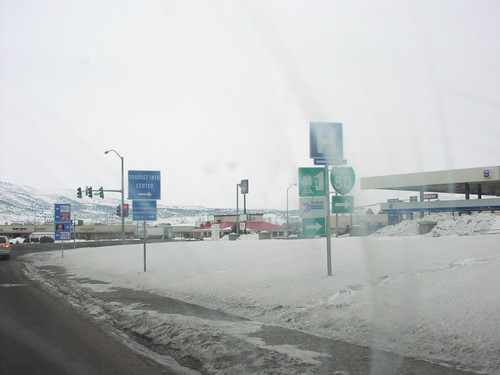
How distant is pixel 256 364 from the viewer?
6.78 meters

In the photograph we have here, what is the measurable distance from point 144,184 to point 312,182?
30.6ft

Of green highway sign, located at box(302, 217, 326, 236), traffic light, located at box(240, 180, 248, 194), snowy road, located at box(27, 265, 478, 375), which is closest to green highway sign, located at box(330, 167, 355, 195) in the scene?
green highway sign, located at box(302, 217, 326, 236)

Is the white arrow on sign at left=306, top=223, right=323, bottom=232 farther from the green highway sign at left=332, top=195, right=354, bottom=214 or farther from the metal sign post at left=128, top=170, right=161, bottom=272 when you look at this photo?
the metal sign post at left=128, top=170, right=161, bottom=272

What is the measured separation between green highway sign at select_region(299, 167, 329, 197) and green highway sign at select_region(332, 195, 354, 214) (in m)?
0.33

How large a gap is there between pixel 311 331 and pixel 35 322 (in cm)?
577

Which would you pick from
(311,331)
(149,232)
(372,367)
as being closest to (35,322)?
(311,331)

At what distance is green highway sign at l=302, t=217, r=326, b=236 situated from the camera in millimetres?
12297

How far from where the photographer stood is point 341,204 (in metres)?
12.4

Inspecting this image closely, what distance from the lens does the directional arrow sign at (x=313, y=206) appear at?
12358mm

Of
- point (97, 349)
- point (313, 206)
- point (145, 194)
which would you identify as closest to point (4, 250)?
point (145, 194)

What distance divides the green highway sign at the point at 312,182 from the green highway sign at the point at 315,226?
626mm

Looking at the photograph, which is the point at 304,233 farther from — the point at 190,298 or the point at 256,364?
the point at 256,364

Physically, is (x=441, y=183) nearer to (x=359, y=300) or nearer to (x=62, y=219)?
(x=62, y=219)

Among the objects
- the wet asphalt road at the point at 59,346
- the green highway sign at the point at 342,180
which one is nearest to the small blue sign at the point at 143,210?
the wet asphalt road at the point at 59,346
